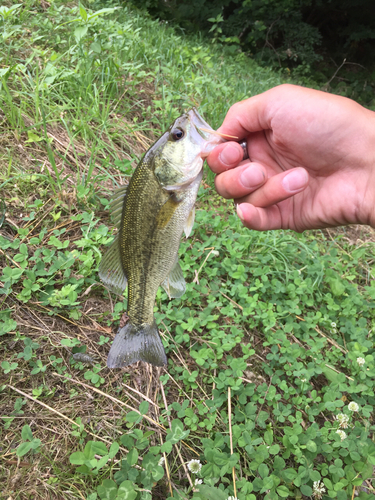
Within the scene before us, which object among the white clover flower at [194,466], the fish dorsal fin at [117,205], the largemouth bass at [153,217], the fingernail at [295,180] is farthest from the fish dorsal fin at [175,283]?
the white clover flower at [194,466]

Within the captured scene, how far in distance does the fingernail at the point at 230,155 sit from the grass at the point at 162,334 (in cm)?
118

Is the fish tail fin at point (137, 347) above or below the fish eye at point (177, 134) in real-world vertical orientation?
below

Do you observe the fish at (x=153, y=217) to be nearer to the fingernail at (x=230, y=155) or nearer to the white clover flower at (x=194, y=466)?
the fingernail at (x=230, y=155)

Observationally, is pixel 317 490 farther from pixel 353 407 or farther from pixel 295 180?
pixel 295 180

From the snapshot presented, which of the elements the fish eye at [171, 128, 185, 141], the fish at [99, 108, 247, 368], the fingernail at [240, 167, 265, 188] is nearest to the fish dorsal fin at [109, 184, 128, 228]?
the fish at [99, 108, 247, 368]

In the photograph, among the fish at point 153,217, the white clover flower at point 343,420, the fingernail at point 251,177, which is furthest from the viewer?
the white clover flower at point 343,420

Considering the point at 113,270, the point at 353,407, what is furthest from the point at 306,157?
the point at 353,407

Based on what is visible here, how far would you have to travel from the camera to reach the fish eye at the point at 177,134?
150cm

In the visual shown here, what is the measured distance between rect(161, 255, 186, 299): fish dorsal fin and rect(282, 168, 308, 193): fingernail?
76cm

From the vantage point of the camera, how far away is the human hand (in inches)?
69.2

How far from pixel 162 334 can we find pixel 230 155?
56.0 inches

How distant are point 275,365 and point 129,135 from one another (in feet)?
9.37

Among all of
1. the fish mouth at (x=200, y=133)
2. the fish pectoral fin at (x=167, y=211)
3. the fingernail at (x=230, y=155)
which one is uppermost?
the fish mouth at (x=200, y=133)

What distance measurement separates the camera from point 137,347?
65.0 inches
